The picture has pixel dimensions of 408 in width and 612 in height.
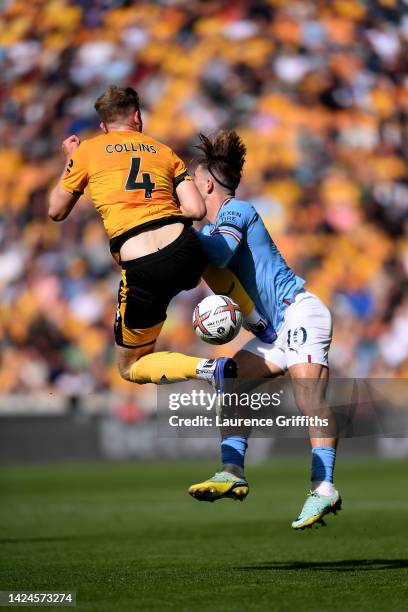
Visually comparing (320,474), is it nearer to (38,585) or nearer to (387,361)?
(38,585)

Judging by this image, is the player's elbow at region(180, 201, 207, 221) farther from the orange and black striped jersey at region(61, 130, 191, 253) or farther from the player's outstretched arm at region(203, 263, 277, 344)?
the player's outstretched arm at region(203, 263, 277, 344)

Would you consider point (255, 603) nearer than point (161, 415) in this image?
Yes

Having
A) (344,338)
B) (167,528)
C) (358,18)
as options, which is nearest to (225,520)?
(167,528)

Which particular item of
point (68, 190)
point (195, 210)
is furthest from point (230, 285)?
point (68, 190)

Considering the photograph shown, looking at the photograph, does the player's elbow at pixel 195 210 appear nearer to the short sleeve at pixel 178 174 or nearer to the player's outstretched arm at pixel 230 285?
the short sleeve at pixel 178 174

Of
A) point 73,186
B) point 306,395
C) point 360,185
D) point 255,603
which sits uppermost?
point 360,185

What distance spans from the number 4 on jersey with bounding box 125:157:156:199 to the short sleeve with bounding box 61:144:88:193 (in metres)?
0.26

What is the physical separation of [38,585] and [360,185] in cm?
1539

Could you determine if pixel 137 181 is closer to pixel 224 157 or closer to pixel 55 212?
pixel 55 212

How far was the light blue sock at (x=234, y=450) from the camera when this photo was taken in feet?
19.5

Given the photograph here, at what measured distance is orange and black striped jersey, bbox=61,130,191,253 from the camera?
563 cm

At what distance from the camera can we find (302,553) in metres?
6.99

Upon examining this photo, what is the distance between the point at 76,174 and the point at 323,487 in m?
2.09

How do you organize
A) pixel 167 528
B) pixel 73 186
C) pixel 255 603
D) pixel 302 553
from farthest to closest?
pixel 167 528, pixel 302 553, pixel 73 186, pixel 255 603
